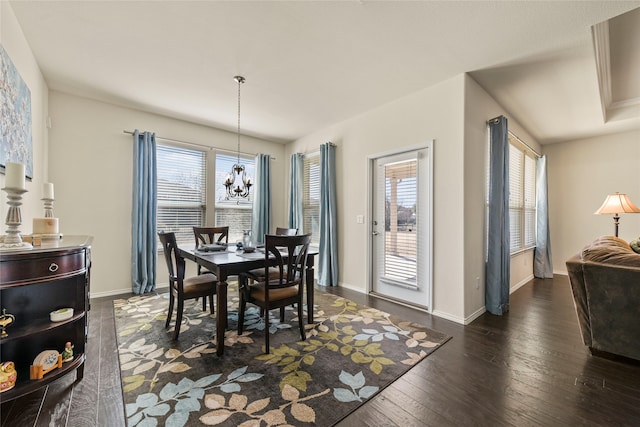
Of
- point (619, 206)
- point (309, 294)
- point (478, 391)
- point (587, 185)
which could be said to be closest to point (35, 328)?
point (309, 294)

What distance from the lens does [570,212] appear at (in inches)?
200

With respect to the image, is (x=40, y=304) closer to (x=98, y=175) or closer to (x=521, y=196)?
(x=98, y=175)

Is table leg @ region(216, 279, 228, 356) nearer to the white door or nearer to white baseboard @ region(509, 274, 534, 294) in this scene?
the white door

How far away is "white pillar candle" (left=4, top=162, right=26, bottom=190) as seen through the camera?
1.57 metres

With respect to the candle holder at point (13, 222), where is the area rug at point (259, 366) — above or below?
below

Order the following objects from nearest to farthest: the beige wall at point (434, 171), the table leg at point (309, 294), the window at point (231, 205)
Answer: the table leg at point (309, 294) → the beige wall at point (434, 171) → the window at point (231, 205)

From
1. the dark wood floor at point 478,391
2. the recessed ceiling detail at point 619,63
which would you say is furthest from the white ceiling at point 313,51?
the dark wood floor at point 478,391

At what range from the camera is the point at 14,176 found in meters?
1.59

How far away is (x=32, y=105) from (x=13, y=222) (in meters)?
1.74

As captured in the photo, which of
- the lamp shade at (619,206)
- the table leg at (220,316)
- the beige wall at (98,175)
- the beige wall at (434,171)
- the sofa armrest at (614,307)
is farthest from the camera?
the lamp shade at (619,206)

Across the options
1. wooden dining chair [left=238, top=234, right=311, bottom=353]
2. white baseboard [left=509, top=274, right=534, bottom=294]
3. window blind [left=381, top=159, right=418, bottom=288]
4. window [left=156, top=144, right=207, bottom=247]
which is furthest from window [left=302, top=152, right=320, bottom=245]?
white baseboard [left=509, top=274, right=534, bottom=294]

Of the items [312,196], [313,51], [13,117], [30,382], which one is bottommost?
[30,382]

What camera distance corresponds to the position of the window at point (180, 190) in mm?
4086

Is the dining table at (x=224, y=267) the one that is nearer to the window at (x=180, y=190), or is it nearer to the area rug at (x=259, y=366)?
the area rug at (x=259, y=366)
